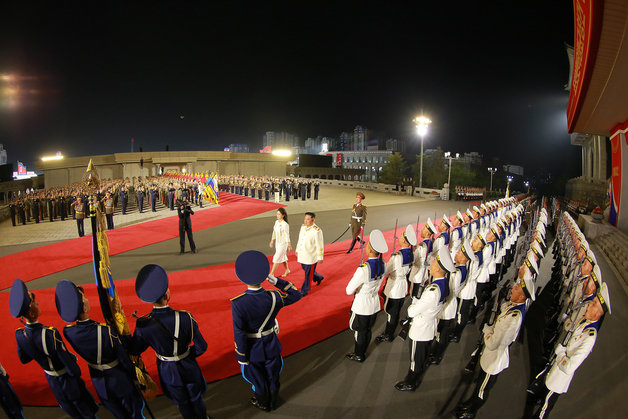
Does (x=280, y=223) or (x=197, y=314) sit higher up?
(x=280, y=223)

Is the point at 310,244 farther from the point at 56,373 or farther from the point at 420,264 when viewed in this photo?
the point at 56,373

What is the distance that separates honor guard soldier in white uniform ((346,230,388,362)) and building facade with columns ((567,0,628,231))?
4.41m

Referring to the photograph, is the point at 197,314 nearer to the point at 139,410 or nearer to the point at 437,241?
the point at 139,410

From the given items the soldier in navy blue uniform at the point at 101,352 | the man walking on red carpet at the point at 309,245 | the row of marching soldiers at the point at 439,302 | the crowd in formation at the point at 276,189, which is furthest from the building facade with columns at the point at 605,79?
the crowd in formation at the point at 276,189

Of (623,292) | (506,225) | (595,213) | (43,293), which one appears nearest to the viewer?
(43,293)

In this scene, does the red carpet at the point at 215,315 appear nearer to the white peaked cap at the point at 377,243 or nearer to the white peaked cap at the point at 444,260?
the white peaked cap at the point at 377,243

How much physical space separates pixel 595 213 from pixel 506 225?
838 cm

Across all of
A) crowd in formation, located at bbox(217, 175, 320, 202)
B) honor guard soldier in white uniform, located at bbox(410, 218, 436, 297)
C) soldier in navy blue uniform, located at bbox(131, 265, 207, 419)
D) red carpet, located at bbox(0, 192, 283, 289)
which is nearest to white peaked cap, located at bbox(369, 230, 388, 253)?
honor guard soldier in white uniform, located at bbox(410, 218, 436, 297)

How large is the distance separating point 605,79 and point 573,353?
6.51 metres

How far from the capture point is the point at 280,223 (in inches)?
280

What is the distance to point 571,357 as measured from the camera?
299 cm

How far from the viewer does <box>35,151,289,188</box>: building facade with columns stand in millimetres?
40281

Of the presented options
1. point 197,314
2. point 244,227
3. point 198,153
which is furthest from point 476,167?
point 197,314

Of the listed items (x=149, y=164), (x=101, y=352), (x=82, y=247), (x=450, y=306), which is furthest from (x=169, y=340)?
(x=149, y=164)
